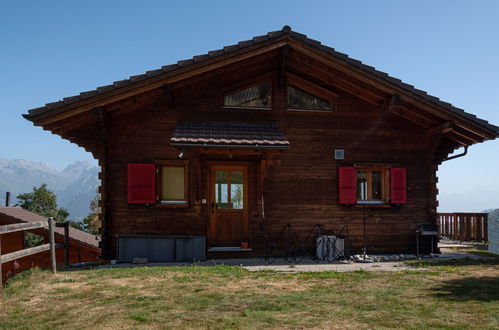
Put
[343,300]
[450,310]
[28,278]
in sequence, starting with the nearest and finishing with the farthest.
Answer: [450,310]
[343,300]
[28,278]

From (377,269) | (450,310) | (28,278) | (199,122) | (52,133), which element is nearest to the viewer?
(450,310)

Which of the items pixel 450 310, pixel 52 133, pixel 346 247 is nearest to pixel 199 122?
pixel 52 133

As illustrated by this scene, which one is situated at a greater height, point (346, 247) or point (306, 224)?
point (306, 224)

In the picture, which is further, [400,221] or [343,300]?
[400,221]

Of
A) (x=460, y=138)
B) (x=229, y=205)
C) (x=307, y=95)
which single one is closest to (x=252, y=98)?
(x=307, y=95)

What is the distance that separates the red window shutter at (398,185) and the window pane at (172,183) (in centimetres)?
577

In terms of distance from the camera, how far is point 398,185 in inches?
433

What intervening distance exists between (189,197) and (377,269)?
489cm

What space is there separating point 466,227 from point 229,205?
9.23m

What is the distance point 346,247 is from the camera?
35.3 feet

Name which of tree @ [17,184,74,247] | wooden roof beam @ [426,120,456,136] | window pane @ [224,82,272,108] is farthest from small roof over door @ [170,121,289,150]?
tree @ [17,184,74,247]

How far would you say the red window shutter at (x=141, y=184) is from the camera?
32.6 ft

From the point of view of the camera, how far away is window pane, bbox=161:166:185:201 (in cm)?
1030

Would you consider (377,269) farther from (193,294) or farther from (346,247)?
(193,294)
